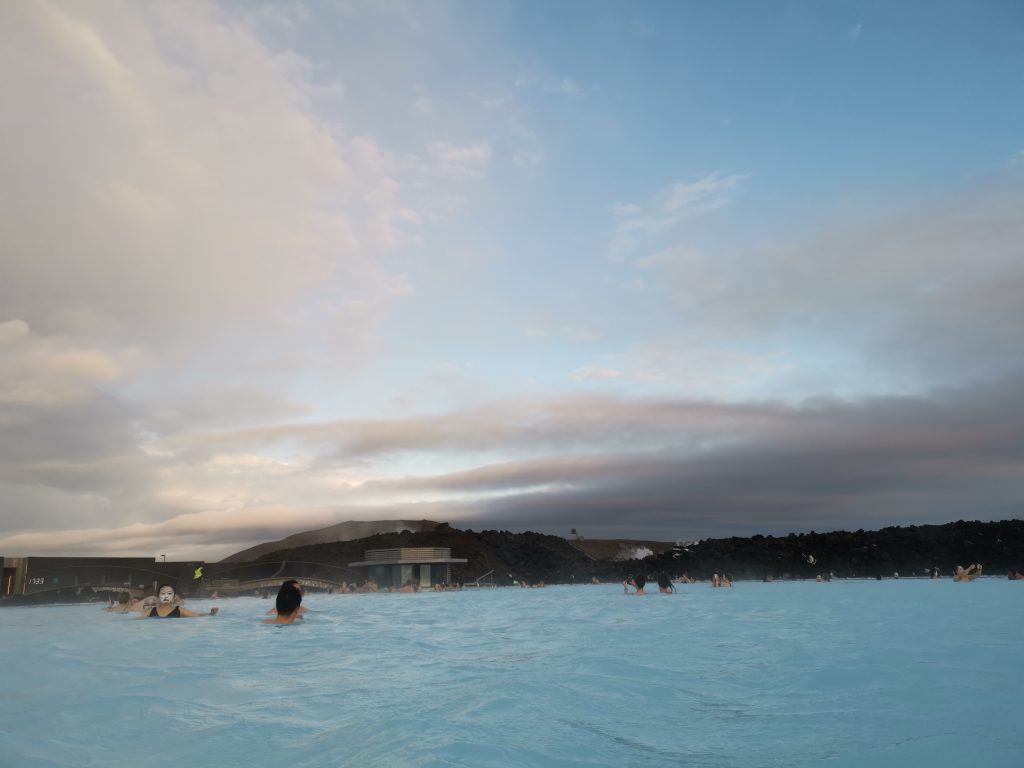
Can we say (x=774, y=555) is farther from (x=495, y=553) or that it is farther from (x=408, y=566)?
(x=408, y=566)

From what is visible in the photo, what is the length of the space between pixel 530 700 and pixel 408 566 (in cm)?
6680

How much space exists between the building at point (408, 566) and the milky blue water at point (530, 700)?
56584 mm

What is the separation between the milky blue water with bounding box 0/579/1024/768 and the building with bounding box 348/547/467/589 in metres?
56.6

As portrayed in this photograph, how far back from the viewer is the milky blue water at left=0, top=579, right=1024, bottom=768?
6.69 metres

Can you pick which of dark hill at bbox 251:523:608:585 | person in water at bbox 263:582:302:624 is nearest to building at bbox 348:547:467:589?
dark hill at bbox 251:523:608:585

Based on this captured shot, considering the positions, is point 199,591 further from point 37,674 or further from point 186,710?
point 186,710

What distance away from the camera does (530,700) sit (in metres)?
9.05

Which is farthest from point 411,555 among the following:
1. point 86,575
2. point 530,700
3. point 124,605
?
point 530,700

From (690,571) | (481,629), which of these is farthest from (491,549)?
(481,629)

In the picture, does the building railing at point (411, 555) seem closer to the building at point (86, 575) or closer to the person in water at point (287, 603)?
the building at point (86, 575)

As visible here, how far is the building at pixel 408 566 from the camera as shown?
72875 millimetres

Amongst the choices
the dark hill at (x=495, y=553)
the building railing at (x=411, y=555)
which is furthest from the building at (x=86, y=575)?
the dark hill at (x=495, y=553)

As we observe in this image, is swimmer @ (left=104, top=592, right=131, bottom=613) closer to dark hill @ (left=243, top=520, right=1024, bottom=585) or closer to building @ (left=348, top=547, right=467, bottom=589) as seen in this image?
building @ (left=348, top=547, right=467, bottom=589)

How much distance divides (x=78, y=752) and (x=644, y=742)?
5.81 m
